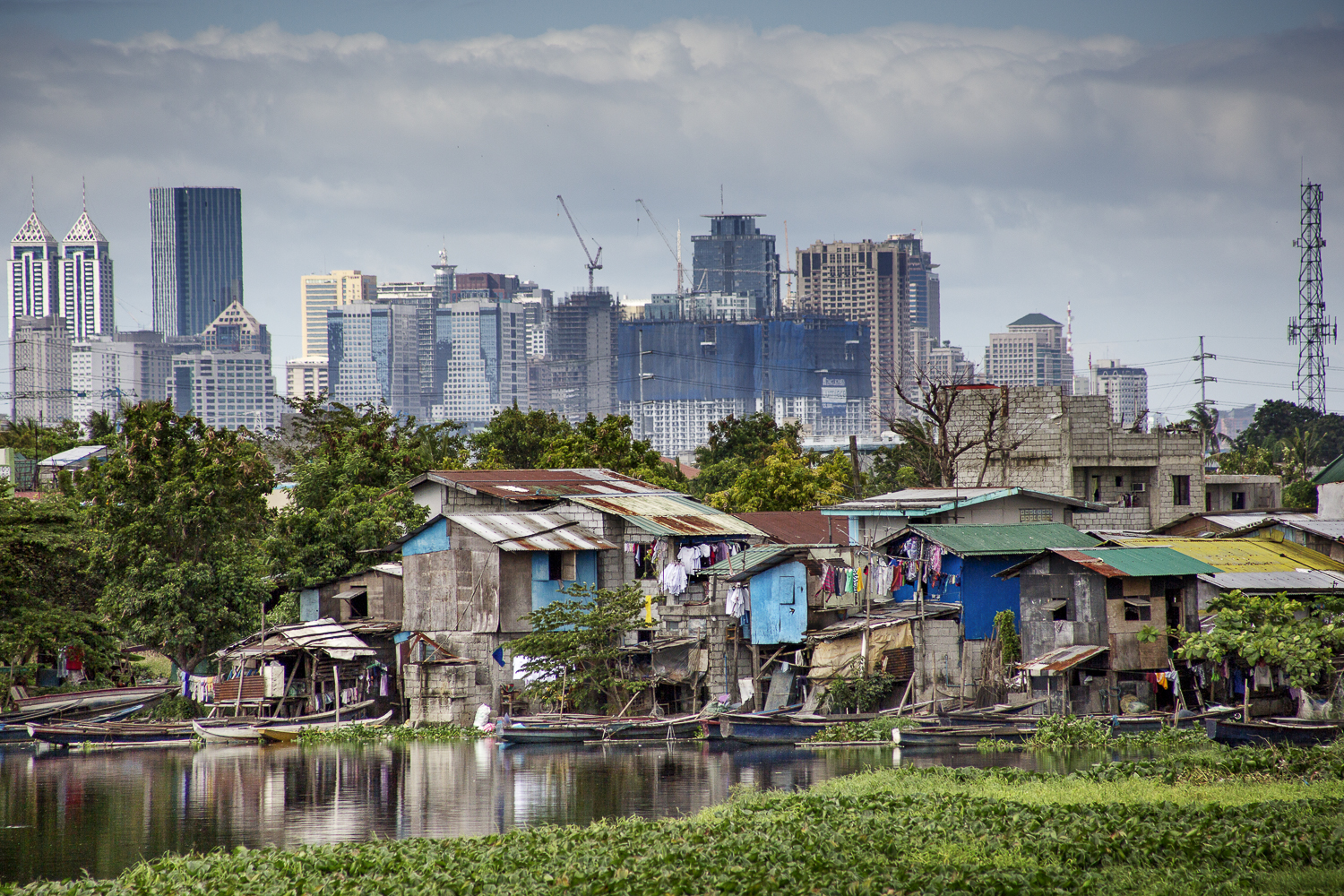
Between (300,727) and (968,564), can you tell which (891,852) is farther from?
(300,727)

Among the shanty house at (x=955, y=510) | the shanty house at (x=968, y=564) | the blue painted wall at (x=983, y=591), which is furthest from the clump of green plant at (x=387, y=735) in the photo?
the blue painted wall at (x=983, y=591)

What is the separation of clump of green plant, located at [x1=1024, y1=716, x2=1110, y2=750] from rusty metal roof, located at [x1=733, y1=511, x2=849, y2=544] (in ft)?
47.4

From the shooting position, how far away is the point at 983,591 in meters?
34.7

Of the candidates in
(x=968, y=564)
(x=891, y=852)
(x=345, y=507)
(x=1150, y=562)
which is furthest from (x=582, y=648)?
(x=891, y=852)

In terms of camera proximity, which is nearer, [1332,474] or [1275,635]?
[1275,635]

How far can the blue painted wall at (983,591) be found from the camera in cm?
3453

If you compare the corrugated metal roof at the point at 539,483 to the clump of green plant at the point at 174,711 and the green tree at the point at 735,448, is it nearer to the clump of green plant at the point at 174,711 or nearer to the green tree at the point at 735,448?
the clump of green plant at the point at 174,711

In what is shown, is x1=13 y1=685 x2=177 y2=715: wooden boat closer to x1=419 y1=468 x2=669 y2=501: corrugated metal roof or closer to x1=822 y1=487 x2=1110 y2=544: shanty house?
x1=419 y1=468 x2=669 y2=501: corrugated metal roof

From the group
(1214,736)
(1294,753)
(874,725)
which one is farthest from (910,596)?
(1294,753)

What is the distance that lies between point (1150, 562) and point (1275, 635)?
3846 mm

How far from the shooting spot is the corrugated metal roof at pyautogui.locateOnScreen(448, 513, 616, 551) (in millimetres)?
36781

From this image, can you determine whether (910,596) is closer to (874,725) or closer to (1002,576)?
(1002,576)

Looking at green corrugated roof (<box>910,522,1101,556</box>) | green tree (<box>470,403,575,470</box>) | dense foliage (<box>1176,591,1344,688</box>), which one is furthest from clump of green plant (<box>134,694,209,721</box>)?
dense foliage (<box>1176,591,1344,688</box>)

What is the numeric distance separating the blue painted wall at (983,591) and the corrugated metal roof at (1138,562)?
220cm
